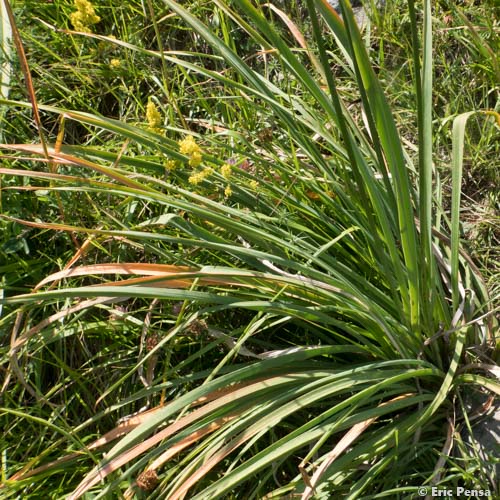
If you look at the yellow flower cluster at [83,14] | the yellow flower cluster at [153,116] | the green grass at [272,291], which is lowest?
the green grass at [272,291]

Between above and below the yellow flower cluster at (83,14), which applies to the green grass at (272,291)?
below

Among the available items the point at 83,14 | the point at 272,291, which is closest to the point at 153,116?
the point at 83,14

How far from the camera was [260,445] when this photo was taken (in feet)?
5.70

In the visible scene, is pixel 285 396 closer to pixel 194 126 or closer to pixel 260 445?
pixel 260 445

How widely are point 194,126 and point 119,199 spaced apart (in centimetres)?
41

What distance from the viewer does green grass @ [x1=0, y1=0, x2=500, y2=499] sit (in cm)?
149

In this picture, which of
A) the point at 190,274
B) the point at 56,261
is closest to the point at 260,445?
the point at 190,274

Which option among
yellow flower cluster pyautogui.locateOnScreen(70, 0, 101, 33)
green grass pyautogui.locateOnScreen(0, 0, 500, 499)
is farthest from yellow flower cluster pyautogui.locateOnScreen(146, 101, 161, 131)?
yellow flower cluster pyautogui.locateOnScreen(70, 0, 101, 33)

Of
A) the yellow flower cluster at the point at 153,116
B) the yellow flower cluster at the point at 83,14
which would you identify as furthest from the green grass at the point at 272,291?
the yellow flower cluster at the point at 83,14

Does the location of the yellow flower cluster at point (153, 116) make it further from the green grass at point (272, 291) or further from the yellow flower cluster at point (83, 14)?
the yellow flower cluster at point (83, 14)

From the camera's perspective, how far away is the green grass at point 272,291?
1.49m

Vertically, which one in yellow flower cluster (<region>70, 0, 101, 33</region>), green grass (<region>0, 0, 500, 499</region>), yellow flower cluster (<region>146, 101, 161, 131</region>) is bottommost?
green grass (<region>0, 0, 500, 499</region>)

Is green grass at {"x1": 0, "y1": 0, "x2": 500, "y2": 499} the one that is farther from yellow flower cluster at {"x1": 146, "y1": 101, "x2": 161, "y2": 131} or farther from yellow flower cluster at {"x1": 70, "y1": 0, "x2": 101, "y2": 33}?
yellow flower cluster at {"x1": 70, "y1": 0, "x2": 101, "y2": 33}

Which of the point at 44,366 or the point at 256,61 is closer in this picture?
the point at 44,366
